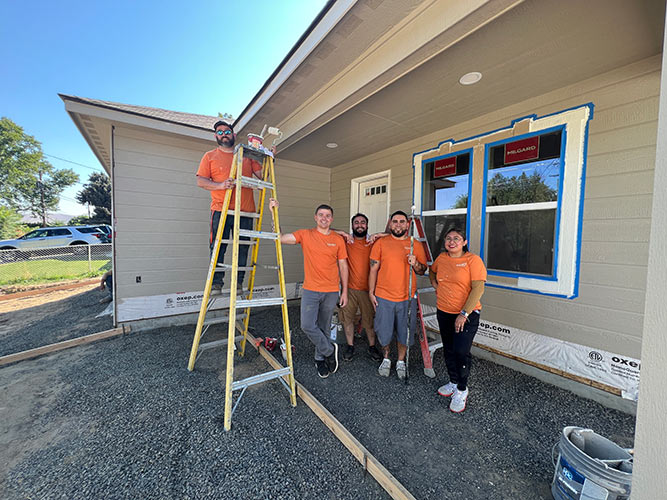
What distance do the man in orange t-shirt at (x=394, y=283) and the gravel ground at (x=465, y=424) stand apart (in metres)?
0.36

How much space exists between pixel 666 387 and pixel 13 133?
37382 millimetres

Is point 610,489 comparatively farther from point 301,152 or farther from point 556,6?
point 301,152

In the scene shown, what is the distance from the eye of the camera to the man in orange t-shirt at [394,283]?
8.54ft

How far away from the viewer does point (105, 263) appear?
33.2ft

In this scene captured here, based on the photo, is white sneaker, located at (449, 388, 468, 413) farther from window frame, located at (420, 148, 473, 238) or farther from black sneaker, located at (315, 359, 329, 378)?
window frame, located at (420, 148, 473, 238)

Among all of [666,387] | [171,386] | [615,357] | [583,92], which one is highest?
[583,92]

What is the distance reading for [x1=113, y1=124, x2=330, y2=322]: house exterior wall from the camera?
12.2 ft

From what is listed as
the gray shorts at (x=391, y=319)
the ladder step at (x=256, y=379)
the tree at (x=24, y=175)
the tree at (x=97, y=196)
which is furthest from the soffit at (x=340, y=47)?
the tree at (x=24, y=175)

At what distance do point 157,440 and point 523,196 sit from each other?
392cm

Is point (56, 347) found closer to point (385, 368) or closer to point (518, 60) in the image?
point (385, 368)

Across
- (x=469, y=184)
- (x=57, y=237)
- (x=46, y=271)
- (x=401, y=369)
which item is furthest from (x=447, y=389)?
(x=57, y=237)

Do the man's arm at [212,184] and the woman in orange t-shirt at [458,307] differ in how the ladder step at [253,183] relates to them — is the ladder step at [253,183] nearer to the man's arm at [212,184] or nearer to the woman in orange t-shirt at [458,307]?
the man's arm at [212,184]

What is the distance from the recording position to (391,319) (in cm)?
263

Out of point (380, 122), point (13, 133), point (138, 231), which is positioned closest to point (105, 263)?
point (138, 231)
